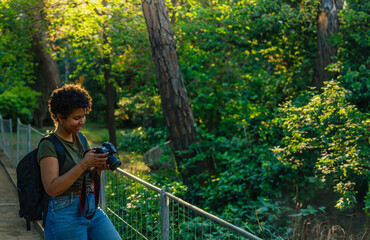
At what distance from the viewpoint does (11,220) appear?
700 cm

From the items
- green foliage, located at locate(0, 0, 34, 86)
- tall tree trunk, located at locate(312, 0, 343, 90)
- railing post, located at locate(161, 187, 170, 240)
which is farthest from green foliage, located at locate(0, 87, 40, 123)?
railing post, located at locate(161, 187, 170, 240)

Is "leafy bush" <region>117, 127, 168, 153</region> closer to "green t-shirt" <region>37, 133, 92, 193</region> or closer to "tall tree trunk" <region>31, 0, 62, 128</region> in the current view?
"tall tree trunk" <region>31, 0, 62, 128</region>

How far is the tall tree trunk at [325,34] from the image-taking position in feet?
36.2

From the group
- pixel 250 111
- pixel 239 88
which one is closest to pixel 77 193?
pixel 250 111

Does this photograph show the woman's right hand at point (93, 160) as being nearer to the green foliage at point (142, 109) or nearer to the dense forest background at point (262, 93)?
the dense forest background at point (262, 93)

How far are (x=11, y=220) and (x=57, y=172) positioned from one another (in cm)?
468

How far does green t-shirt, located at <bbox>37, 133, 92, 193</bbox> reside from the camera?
2.89 m

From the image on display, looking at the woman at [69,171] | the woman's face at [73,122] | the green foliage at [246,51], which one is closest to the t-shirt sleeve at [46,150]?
the woman at [69,171]

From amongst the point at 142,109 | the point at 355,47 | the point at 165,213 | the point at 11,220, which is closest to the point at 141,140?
the point at 142,109

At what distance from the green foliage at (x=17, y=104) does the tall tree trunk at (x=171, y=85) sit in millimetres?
15000

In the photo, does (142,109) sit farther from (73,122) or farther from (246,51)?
(73,122)

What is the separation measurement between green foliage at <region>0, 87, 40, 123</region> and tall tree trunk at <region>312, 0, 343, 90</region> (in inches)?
624

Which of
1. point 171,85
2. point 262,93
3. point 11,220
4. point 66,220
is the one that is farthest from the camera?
point 262,93

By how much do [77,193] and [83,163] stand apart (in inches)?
12.5
